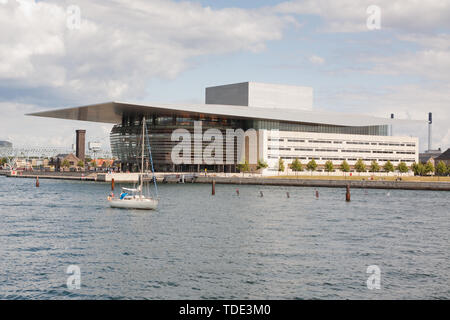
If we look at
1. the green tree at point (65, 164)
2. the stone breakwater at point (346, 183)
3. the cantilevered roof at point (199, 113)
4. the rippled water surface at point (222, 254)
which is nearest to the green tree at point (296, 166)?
the cantilevered roof at point (199, 113)

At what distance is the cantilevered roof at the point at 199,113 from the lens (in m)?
102

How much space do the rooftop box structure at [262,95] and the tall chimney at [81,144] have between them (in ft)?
224

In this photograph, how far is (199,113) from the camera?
352ft

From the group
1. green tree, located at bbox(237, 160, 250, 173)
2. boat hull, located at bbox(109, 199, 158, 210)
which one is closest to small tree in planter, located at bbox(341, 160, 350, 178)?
green tree, located at bbox(237, 160, 250, 173)

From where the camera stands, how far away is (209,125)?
111m

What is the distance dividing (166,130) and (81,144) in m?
89.9

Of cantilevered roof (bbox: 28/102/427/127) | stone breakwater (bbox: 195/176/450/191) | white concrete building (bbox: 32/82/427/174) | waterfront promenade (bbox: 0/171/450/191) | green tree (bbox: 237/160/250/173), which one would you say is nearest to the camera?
stone breakwater (bbox: 195/176/450/191)

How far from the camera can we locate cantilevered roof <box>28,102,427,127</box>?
4011 inches

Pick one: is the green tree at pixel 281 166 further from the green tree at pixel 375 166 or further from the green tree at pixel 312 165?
the green tree at pixel 375 166

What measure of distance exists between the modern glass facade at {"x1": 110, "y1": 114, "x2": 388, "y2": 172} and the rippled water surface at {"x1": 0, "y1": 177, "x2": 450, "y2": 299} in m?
71.4

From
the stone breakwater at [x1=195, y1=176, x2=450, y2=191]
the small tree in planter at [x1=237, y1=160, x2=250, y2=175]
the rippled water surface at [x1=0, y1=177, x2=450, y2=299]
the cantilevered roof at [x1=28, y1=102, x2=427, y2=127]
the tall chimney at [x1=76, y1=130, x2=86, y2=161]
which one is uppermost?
the cantilevered roof at [x1=28, y1=102, x2=427, y2=127]

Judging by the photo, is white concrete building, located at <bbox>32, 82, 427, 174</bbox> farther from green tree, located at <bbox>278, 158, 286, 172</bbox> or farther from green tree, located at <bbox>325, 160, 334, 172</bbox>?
green tree, located at <bbox>325, 160, 334, 172</bbox>
